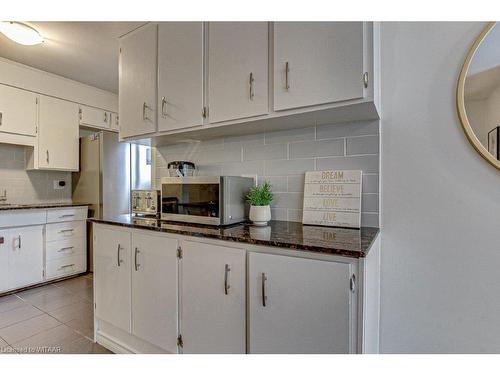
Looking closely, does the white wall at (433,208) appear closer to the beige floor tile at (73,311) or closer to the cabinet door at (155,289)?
the cabinet door at (155,289)

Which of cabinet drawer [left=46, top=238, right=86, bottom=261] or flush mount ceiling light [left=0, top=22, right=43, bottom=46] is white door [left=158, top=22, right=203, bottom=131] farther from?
cabinet drawer [left=46, top=238, right=86, bottom=261]

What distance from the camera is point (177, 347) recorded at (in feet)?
4.82

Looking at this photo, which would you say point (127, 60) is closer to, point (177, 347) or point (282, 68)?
point (282, 68)

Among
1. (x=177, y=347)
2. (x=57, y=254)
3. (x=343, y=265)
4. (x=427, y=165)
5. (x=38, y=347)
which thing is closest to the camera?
(x=343, y=265)

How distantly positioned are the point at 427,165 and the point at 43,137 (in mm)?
3837

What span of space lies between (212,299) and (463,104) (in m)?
1.54

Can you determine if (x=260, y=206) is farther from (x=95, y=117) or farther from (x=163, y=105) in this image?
(x=95, y=117)

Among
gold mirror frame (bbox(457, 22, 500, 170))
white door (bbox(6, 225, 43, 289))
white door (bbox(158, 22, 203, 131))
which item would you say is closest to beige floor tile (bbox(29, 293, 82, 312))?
white door (bbox(6, 225, 43, 289))

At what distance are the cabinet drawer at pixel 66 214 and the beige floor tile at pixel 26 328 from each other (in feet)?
3.97

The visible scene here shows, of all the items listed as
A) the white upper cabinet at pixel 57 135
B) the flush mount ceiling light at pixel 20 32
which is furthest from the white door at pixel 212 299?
the white upper cabinet at pixel 57 135

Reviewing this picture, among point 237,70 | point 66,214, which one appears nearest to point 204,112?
point 237,70

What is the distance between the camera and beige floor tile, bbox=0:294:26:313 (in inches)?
96.0

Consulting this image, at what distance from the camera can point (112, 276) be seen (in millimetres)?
1788

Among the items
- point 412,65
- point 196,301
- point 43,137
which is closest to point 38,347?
point 196,301
